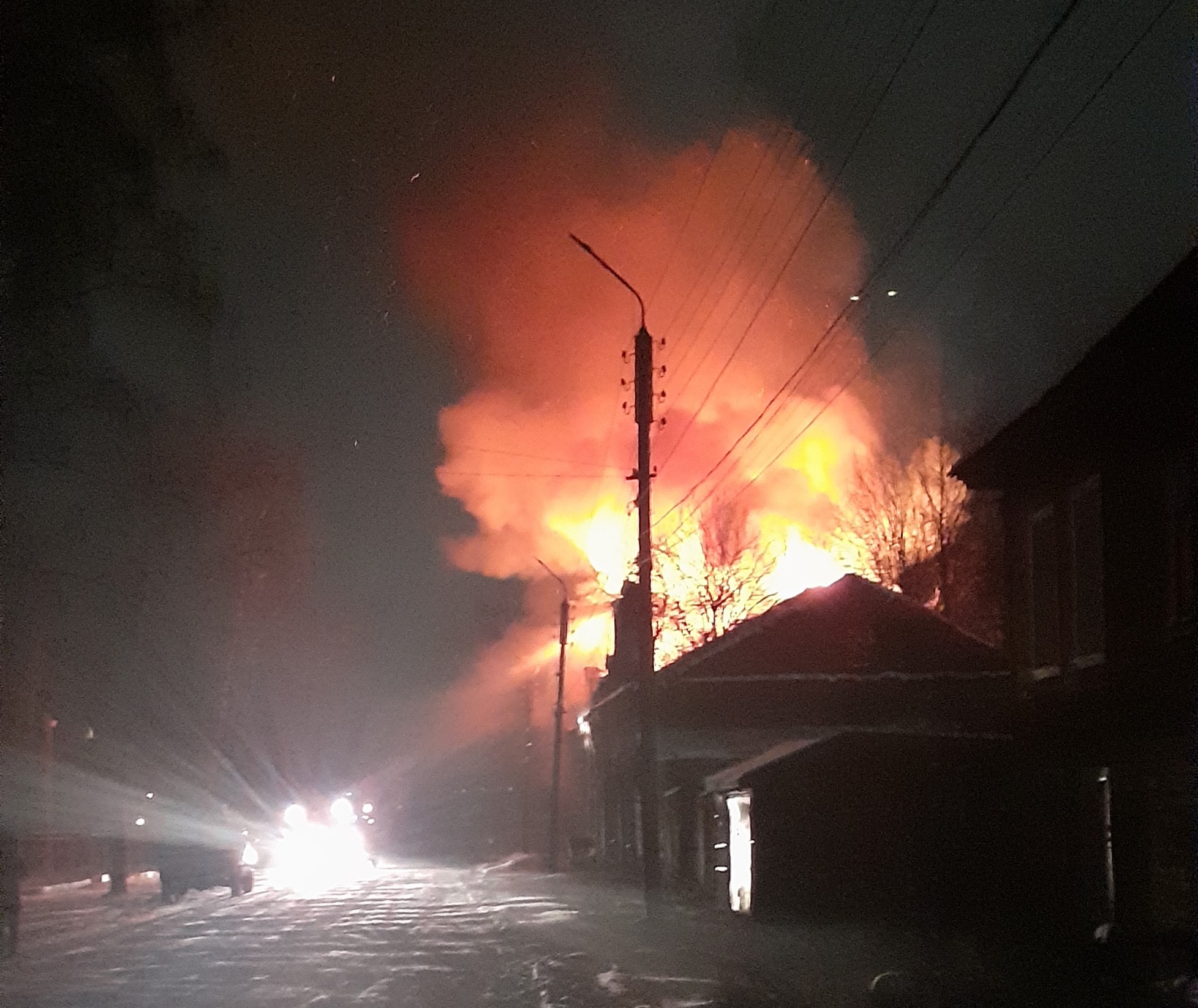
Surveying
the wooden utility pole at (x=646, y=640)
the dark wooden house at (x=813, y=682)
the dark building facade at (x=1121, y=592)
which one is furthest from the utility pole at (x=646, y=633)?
the dark wooden house at (x=813, y=682)

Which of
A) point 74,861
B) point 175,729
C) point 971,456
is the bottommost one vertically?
point 74,861

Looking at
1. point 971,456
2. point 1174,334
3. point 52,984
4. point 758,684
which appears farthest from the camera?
point 758,684

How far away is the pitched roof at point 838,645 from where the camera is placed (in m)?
35.8

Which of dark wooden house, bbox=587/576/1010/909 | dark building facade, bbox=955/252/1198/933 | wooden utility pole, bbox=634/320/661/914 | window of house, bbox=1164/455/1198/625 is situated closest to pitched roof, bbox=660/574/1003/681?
dark wooden house, bbox=587/576/1010/909

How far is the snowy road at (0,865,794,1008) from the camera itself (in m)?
14.1

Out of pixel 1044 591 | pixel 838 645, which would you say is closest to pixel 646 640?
pixel 1044 591

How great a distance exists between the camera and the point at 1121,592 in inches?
632

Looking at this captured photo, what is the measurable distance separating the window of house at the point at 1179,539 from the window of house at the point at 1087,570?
1.45 m

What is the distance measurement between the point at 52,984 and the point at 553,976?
5258mm

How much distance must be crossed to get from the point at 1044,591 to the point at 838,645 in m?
16.1

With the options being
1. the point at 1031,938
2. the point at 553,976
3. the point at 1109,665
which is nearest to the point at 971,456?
the point at 1109,665

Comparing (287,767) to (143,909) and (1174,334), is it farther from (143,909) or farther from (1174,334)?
(1174,334)

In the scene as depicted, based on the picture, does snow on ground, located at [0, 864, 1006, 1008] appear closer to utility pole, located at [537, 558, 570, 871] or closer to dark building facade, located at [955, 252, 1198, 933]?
dark building facade, located at [955, 252, 1198, 933]

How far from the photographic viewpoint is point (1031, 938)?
20641 mm
